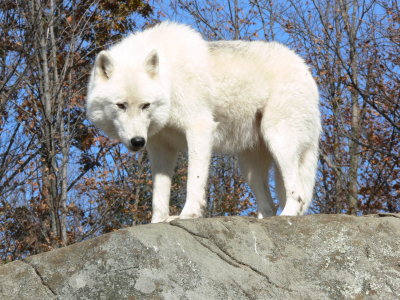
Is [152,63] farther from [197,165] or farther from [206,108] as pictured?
[197,165]

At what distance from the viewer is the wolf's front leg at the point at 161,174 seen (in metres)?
6.70

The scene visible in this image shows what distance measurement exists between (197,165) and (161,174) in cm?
51

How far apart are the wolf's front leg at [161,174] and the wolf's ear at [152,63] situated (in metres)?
0.78

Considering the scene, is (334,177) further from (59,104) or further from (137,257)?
(137,257)

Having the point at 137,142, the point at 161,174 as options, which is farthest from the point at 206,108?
the point at 137,142

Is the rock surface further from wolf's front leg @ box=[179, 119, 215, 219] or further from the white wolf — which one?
the white wolf

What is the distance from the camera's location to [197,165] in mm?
6508

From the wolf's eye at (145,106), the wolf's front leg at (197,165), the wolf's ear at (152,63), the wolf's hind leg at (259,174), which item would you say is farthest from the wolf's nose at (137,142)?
the wolf's hind leg at (259,174)

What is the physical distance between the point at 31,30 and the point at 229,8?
7727 mm

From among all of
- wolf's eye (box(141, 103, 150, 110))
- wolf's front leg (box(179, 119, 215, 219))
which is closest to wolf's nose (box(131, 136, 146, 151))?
wolf's eye (box(141, 103, 150, 110))

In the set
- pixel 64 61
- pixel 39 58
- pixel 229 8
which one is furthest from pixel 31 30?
pixel 229 8

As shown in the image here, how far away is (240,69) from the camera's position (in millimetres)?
7191

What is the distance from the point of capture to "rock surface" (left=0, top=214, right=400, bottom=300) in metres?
5.32

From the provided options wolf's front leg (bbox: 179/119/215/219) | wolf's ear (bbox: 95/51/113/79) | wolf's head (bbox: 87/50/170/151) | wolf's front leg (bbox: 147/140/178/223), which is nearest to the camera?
wolf's head (bbox: 87/50/170/151)
